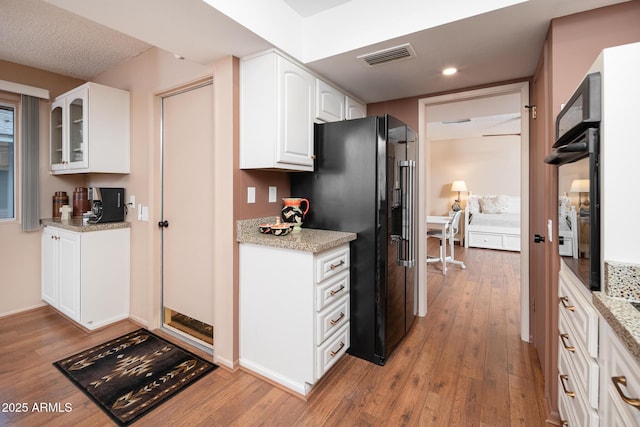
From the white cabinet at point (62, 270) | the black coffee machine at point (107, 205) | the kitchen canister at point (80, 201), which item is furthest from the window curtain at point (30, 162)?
the black coffee machine at point (107, 205)

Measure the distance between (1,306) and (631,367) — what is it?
4540 millimetres

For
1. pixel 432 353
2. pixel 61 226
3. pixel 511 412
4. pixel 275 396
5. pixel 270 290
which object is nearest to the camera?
pixel 511 412

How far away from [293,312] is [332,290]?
11.5 inches

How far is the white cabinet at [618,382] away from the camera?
674 millimetres

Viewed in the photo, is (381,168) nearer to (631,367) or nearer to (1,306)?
(631,367)

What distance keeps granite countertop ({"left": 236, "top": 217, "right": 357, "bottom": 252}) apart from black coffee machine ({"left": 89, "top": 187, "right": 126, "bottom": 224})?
1638mm

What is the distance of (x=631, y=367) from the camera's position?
2.29ft

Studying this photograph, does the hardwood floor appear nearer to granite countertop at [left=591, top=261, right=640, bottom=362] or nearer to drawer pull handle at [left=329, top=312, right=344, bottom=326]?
drawer pull handle at [left=329, top=312, right=344, bottom=326]

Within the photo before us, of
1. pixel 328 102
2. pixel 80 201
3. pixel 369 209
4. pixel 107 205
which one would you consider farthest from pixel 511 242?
pixel 80 201

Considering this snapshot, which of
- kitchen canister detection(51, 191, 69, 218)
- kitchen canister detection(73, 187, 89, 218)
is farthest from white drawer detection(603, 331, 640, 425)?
kitchen canister detection(51, 191, 69, 218)

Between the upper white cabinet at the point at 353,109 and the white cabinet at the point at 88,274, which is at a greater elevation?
the upper white cabinet at the point at 353,109

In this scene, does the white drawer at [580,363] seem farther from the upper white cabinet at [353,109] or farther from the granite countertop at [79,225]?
the granite countertop at [79,225]

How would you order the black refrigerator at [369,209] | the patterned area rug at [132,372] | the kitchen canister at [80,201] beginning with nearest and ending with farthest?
the patterned area rug at [132,372] < the black refrigerator at [369,209] < the kitchen canister at [80,201]

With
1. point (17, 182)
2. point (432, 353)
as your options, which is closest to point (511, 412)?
point (432, 353)
